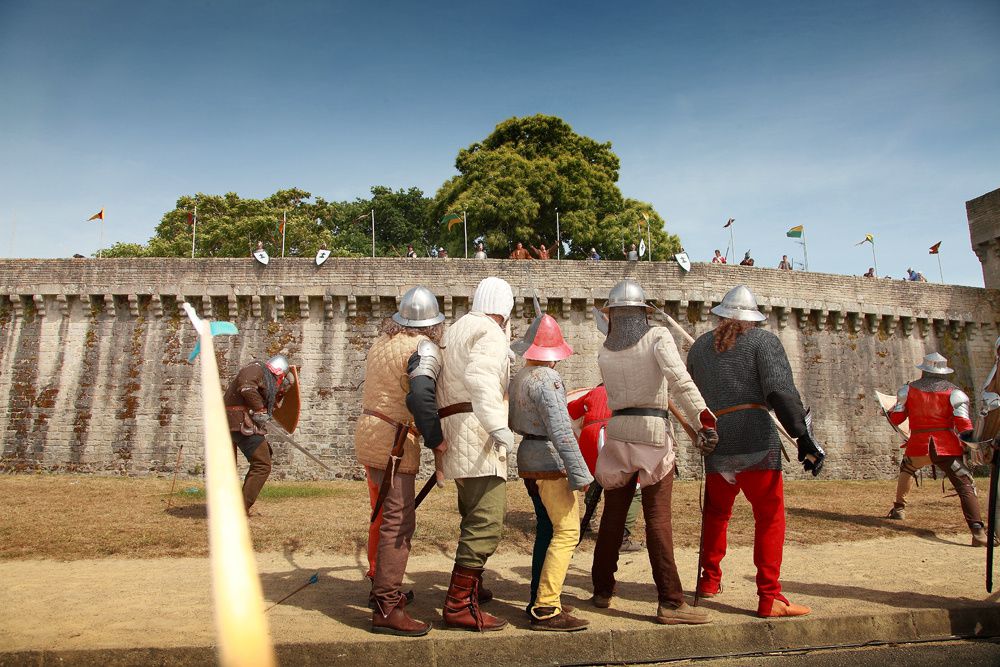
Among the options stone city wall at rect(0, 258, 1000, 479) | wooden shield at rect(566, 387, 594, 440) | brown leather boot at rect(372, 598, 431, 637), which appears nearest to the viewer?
brown leather boot at rect(372, 598, 431, 637)

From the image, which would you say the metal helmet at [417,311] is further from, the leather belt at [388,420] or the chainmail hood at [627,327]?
the chainmail hood at [627,327]

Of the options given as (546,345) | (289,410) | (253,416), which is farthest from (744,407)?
(289,410)

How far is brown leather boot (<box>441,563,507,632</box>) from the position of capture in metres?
4.32

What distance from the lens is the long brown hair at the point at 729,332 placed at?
205 inches

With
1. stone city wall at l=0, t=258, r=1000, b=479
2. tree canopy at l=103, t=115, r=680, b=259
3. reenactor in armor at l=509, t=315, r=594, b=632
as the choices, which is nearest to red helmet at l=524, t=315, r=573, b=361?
reenactor in armor at l=509, t=315, r=594, b=632

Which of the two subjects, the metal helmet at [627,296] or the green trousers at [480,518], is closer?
the green trousers at [480,518]

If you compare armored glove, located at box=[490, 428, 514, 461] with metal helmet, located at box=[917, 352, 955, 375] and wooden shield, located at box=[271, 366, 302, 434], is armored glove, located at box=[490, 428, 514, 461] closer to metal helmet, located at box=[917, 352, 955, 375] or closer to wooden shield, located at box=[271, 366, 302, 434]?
wooden shield, located at box=[271, 366, 302, 434]

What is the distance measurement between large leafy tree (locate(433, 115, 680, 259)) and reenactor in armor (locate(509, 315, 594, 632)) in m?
25.8

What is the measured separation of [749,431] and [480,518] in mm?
2031

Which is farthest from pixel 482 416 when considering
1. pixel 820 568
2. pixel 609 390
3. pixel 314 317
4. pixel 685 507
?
pixel 314 317

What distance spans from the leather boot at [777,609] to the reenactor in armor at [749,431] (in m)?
0.02

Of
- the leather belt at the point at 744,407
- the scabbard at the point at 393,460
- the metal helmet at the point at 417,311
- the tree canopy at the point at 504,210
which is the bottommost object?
the scabbard at the point at 393,460

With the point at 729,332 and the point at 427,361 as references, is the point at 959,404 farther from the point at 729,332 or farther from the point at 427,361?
the point at 427,361

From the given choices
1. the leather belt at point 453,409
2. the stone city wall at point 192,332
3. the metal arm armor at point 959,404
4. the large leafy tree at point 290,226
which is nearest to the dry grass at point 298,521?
the metal arm armor at point 959,404
